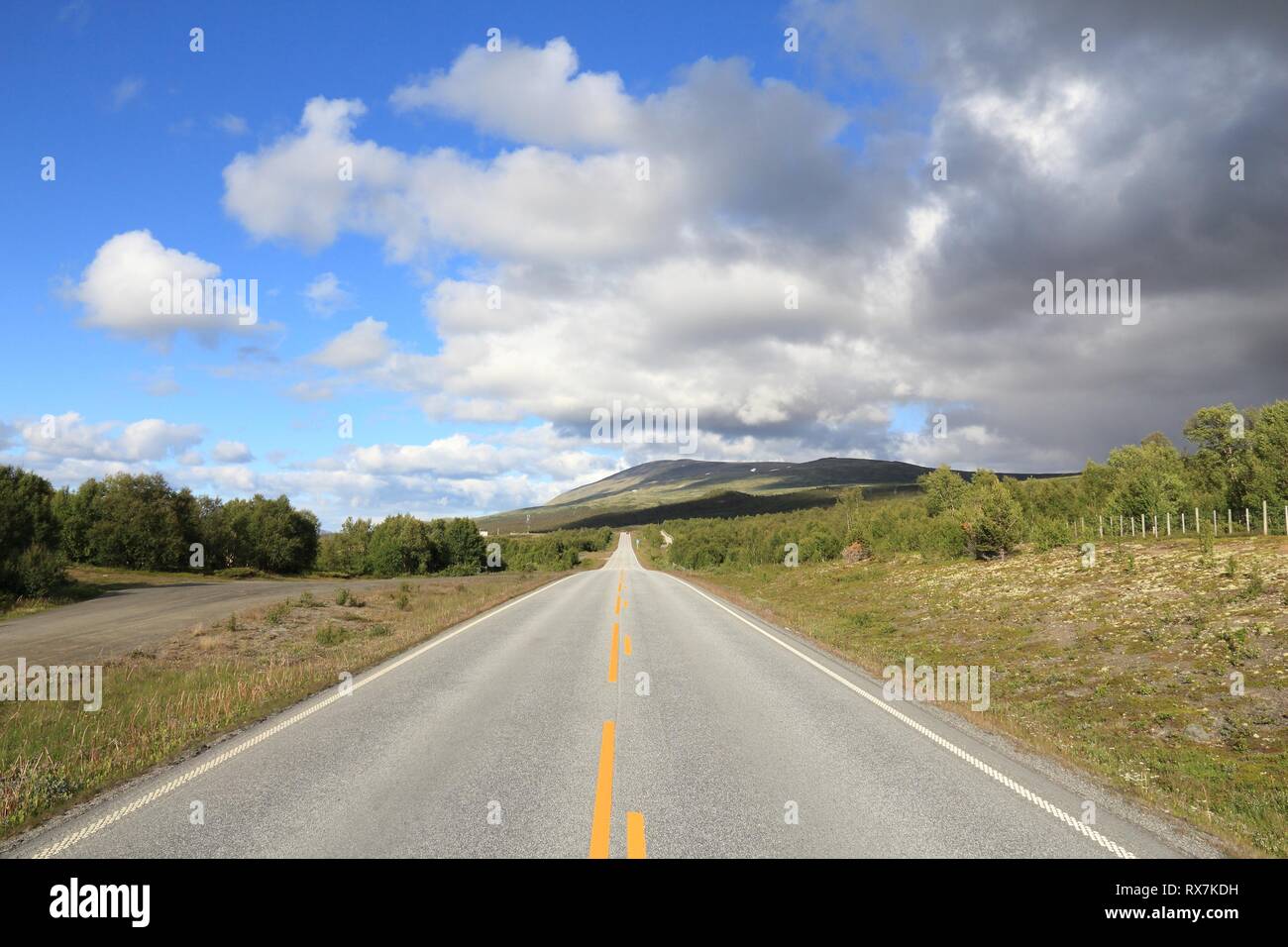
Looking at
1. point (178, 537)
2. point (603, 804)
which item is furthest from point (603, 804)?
point (178, 537)

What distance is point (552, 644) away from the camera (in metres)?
15.9

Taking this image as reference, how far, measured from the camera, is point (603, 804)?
5.72 metres

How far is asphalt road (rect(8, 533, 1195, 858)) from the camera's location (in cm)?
504

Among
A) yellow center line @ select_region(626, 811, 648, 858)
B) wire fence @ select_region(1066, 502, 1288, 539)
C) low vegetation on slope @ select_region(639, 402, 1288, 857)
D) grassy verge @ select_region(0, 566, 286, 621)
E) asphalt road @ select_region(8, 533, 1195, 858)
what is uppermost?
wire fence @ select_region(1066, 502, 1288, 539)

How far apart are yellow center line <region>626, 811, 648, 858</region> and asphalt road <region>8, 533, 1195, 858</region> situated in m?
0.02

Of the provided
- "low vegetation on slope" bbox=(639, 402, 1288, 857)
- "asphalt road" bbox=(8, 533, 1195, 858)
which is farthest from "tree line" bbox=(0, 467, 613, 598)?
"low vegetation on slope" bbox=(639, 402, 1288, 857)

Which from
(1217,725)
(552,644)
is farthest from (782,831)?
(552,644)

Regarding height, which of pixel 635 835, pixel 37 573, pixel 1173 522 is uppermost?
pixel 1173 522

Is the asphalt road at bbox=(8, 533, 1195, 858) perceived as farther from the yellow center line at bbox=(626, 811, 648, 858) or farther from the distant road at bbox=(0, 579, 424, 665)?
the distant road at bbox=(0, 579, 424, 665)

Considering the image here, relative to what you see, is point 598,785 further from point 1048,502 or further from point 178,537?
point 1048,502

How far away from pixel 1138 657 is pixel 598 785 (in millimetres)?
14241
